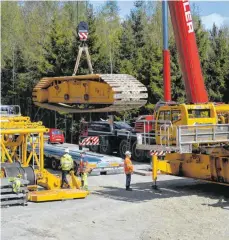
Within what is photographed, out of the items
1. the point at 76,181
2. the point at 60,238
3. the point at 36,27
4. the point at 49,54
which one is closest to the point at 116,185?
the point at 76,181

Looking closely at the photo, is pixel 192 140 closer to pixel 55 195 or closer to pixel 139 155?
pixel 55 195

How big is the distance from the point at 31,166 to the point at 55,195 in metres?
1.75

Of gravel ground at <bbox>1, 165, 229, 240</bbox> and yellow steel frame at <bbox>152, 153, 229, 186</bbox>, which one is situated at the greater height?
yellow steel frame at <bbox>152, 153, 229, 186</bbox>

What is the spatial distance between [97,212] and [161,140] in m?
2.95

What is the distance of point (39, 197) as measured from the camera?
15.0m

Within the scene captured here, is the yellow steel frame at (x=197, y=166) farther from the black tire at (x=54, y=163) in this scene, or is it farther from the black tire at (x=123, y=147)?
the black tire at (x=123, y=147)

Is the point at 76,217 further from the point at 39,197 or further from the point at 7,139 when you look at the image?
the point at 7,139

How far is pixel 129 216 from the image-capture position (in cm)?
1316

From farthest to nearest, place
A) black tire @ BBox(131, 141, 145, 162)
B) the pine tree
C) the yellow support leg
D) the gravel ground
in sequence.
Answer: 1. the pine tree
2. black tire @ BBox(131, 141, 145, 162)
3. the yellow support leg
4. the gravel ground

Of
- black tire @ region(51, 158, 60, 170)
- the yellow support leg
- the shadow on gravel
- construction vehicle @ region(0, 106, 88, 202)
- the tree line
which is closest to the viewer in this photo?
construction vehicle @ region(0, 106, 88, 202)

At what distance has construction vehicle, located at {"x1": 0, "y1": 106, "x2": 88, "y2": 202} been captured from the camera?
15.4 metres

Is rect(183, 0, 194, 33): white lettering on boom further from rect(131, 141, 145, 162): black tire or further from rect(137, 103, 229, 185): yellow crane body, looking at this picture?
rect(131, 141, 145, 162): black tire

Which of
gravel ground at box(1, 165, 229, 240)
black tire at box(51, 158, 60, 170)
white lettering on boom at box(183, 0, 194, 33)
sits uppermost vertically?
white lettering on boom at box(183, 0, 194, 33)

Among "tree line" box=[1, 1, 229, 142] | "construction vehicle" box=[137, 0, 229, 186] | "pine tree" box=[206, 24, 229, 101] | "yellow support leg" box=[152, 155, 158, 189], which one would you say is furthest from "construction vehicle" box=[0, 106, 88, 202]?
"pine tree" box=[206, 24, 229, 101]
